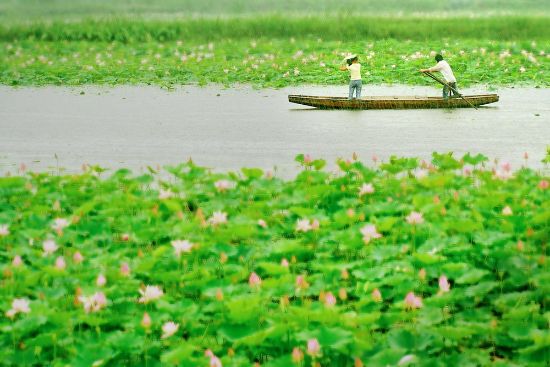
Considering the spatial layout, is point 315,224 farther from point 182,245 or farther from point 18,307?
point 18,307

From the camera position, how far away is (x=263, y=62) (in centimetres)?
1744

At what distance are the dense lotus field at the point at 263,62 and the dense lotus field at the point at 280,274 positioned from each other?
983 centimetres

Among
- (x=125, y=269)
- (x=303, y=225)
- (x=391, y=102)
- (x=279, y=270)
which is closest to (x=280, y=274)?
(x=279, y=270)

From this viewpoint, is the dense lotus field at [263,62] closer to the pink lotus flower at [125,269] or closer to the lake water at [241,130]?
the lake water at [241,130]

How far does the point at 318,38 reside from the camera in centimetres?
2139

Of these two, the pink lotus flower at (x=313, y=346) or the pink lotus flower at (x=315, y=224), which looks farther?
the pink lotus flower at (x=315, y=224)

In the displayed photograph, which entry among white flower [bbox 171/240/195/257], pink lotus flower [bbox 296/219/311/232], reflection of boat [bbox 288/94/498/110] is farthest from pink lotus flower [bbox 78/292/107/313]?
reflection of boat [bbox 288/94/498/110]

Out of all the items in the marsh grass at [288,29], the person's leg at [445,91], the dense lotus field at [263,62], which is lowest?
the dense lotus field at [263,62]

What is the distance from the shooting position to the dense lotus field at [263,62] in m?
15.3

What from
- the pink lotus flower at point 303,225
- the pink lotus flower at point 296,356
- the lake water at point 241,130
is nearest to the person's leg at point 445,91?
the lake water at point 241,130

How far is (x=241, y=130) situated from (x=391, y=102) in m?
2.54

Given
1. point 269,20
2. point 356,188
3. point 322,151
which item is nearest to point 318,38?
point 269,20

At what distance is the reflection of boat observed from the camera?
35.2 feet

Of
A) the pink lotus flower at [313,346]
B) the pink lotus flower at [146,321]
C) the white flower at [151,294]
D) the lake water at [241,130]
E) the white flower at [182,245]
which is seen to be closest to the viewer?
the pink lotus flower at [313,346]
